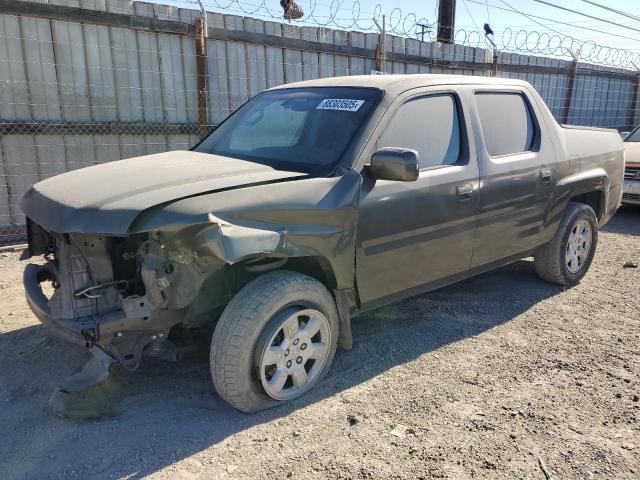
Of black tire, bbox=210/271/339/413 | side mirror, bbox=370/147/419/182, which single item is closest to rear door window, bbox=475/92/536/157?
side mirror, bbox=370/147/419/182

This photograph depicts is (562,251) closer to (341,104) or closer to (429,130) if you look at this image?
(429,130)

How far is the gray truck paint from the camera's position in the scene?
9.00 feet

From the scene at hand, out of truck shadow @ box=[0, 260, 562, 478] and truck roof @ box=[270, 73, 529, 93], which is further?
truck roof @ box=[270, 73, 529, 93]

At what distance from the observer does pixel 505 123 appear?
4363 millimetres

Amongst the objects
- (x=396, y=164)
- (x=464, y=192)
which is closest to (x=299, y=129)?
(x=396, y=164)

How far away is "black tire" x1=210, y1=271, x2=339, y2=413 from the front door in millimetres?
518

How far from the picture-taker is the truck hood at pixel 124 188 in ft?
8.71

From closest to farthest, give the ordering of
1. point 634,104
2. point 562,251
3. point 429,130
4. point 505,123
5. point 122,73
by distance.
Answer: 1. point 429,130
2. point 505,123
3. point 562,251
4. point 122,73
5. point 634,104

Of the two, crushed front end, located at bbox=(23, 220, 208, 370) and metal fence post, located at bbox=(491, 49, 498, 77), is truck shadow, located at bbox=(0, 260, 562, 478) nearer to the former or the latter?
crushed front end, located at bbox=(23, 220, 208, 370)

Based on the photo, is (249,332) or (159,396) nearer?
(249,332)

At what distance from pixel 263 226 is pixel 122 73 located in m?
5.04

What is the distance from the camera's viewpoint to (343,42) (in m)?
8.89

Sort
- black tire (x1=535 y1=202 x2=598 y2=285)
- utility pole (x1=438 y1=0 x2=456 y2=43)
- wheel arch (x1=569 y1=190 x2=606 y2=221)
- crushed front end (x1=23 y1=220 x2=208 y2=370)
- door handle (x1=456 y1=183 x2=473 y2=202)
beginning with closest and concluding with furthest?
→ crushed front end (x1=23 y1=220 x2=208 y2=370) → door handle (x1=456 y1=183 x2=473 y2=202) → black tire (x1=535 y1=202 x2=598 y2=285) → wheel arch (x1=569 y1=190 x2=606 y2=221) → utility pole (x1=438 y1=0 x2=456 y2=43)

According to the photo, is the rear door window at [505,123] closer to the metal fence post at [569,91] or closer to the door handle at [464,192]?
the door handle at [464,192]
